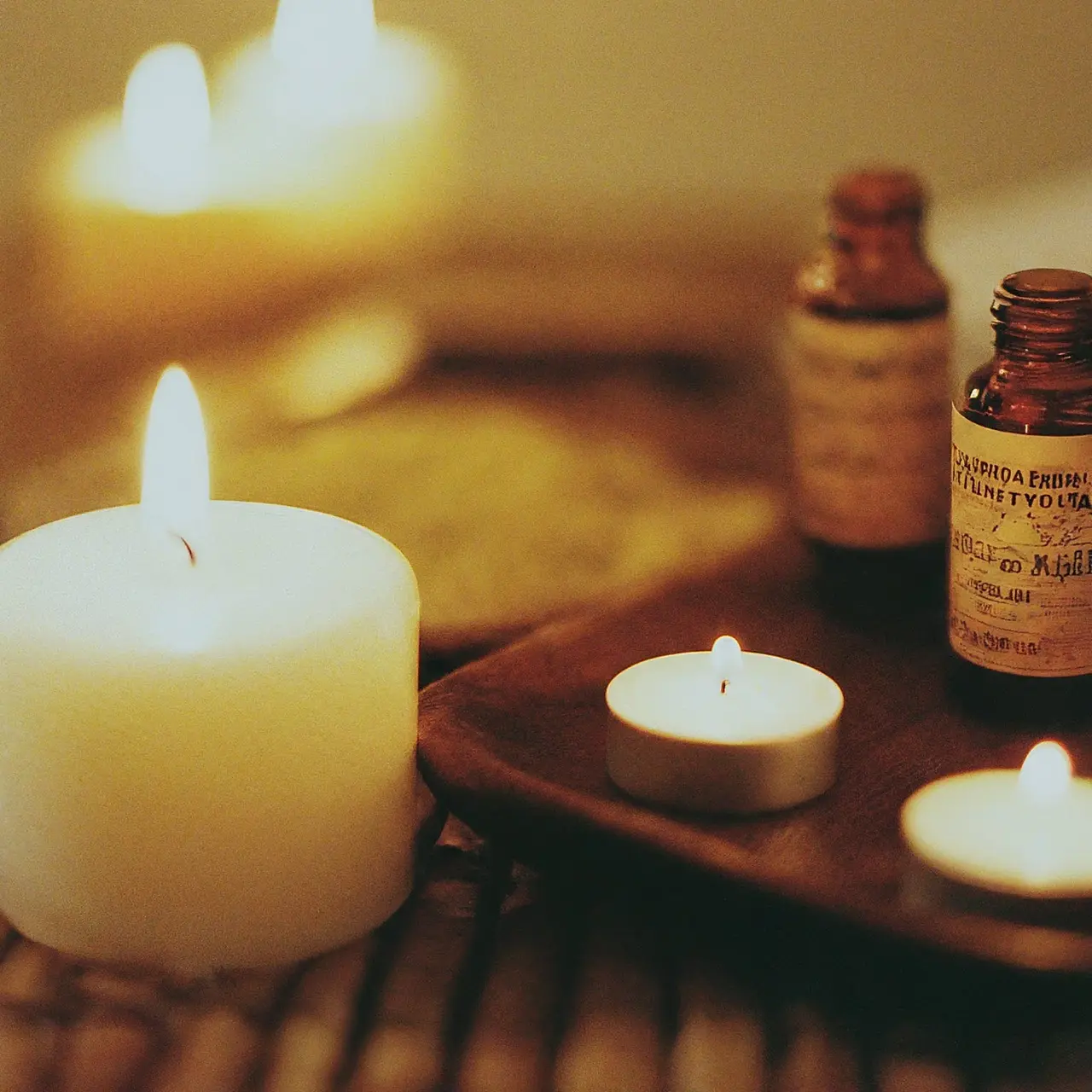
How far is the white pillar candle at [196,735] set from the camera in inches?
19.6

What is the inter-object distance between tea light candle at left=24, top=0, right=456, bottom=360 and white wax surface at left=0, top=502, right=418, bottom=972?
16.8 inches

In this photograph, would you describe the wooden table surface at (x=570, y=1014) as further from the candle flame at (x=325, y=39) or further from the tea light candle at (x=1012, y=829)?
the candle flame at (x=325, y=39)

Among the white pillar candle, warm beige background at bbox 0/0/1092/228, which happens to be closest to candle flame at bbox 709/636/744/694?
the white pillar candle

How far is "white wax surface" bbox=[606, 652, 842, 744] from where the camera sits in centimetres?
55

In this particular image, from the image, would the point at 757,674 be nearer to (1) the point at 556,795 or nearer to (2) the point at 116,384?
(1) the point at 556,795

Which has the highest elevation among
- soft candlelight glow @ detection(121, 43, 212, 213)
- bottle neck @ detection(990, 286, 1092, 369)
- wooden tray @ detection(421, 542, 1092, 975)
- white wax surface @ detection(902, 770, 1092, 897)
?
soft candlelight glow @ detection(121, 43, 212, 213)

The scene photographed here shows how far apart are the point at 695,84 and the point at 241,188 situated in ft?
1.73

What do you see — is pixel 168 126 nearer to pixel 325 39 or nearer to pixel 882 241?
pixel 325 39

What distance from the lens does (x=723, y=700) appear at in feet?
1.87

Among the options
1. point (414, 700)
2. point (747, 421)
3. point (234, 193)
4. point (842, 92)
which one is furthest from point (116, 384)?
point (414, 700)

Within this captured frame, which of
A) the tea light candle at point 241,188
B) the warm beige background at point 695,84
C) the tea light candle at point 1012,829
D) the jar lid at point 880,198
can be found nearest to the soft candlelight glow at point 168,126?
the tea light candle at point 241,188

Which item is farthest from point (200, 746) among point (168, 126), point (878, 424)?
point (168, 126)

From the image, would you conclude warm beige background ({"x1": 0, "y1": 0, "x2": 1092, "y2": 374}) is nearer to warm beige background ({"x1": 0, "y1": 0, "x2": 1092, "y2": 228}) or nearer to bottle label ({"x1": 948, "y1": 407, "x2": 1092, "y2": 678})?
warm beige background ({"x1": 0, "y1": 0, "x2": 1092, "y2": 228})

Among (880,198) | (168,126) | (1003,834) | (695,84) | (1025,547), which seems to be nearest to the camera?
(1003,834)
